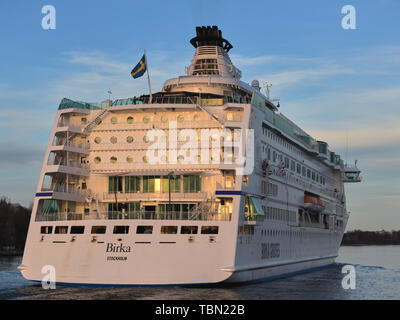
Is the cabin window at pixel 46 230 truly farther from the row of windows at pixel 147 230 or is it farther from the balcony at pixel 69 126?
the balcony at pixel 69 126

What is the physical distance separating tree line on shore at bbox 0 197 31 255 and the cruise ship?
6138 cm

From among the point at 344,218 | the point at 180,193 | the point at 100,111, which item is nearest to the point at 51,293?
the point at 180,193

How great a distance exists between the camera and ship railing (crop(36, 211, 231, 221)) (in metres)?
32.4

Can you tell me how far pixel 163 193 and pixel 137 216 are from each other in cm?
260

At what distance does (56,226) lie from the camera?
32.8 meters

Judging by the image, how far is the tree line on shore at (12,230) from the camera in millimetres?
95312

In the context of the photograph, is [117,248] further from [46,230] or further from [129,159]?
[129,159]

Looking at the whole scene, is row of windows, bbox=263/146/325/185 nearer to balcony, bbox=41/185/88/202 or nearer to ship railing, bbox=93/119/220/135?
ship railing, bbox=93/119/220/135

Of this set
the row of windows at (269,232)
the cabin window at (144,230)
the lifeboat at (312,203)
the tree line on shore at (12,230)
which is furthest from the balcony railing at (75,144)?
the tree line on shore at (12,230)

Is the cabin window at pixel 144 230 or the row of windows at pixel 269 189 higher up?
the row of windows at pixel 269 189

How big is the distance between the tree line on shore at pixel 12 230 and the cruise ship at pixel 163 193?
61.4m
